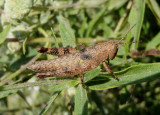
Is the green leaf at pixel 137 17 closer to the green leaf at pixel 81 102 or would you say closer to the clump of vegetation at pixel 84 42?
the clump of vegetation at pixel 84 42

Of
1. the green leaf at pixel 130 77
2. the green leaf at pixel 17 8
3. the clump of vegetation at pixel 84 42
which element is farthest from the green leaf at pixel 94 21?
the green leaf at pixel 130 77

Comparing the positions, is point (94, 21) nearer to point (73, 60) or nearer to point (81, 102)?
point (73, 60)

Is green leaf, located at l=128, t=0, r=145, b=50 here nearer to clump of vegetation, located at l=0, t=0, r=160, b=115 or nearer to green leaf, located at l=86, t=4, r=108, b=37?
clump of vegetation, located at l=0, t=0, r=160, b=115

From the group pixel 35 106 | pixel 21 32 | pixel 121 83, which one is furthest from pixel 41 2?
pixel 35 106

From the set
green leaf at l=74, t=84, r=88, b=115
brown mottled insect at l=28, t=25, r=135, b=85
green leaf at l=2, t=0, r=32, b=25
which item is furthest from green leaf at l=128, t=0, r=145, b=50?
green leaf at l=2, t=0, r=32, b=25

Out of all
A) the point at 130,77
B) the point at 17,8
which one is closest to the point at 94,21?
the point at 17,8

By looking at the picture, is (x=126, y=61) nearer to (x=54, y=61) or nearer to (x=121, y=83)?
(x=121, y=83)
